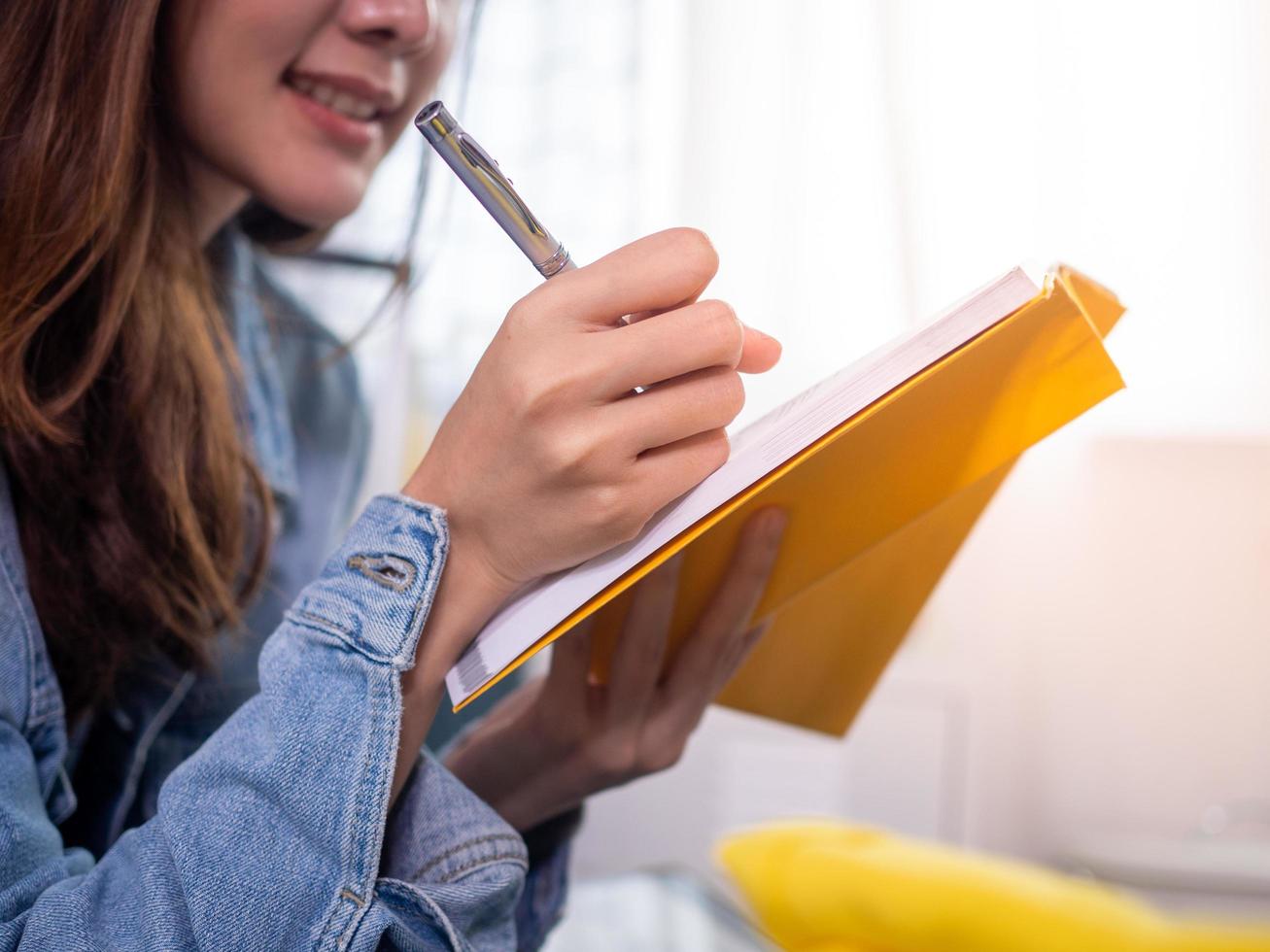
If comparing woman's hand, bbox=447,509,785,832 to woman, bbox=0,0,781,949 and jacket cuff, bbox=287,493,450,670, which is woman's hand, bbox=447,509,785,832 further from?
jacket cuff, bbox=287,493,450,670

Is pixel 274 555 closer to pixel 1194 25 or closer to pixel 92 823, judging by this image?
pixel 92 823

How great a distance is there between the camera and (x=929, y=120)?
1.38 m

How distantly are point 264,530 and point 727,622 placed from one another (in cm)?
37

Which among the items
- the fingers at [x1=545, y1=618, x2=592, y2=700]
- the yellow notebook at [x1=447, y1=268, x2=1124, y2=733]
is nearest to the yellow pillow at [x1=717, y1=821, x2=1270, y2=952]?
the yellow notebook at [x1=447, y1=268, x2=1124, y2=733]

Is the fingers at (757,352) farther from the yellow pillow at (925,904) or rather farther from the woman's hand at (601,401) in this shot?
the yellow pillow at (925,904)

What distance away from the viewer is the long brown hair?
0.55m

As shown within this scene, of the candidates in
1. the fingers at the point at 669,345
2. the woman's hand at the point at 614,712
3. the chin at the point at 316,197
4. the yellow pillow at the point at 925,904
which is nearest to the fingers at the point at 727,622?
the woman's hand at the point at 614,712

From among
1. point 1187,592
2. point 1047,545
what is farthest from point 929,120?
point 1187,592

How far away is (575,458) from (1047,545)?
1.17 metres

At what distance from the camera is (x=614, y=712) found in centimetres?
59

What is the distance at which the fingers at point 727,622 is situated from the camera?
1.61 feet

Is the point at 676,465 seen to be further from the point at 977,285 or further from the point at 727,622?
the point at 977,285

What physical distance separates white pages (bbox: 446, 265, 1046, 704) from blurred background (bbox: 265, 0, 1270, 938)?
2.66 ft

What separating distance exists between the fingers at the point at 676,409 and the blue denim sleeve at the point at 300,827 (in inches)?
3.8
